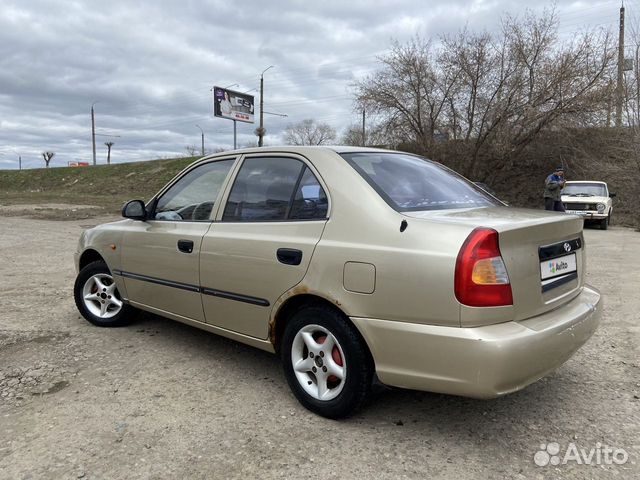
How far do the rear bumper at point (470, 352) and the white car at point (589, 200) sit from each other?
602 inches

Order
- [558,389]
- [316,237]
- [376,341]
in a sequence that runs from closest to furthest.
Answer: [376,341] < [316,237] < [558,389]

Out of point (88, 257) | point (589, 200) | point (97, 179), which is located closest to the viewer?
point (88, 257)

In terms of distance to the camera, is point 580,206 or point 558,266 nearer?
point 558,266

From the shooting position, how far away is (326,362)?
2.88 meters

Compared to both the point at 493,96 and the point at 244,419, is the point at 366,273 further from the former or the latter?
the point at 493,96

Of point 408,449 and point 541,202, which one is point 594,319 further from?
point 541,202

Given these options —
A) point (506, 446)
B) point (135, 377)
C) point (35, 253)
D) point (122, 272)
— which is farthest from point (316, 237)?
point (35, 253)

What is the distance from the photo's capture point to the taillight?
92.9 inches

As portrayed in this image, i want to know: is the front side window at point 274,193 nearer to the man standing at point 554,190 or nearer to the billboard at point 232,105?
the man standing at point 554,190

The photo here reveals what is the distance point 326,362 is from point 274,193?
3.81 feet

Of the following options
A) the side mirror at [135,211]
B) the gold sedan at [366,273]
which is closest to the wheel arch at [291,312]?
the gold sedan at [366,273]

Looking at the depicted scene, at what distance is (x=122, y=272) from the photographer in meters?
4.36

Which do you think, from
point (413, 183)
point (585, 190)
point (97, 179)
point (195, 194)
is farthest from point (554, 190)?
point (97, 179)

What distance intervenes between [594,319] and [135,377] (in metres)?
3.03
